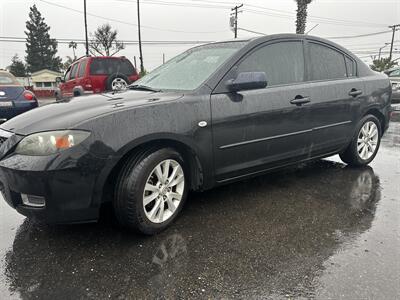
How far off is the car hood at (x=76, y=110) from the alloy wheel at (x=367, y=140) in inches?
110

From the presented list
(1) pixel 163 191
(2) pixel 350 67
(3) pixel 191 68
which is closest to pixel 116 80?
(3) pixel 191 68

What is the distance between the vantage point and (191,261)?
2.43 m

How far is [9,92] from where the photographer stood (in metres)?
7.62

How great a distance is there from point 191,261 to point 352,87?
306 cm

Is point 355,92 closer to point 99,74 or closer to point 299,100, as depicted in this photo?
point 299,100

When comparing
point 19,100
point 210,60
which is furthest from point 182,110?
point 19,100

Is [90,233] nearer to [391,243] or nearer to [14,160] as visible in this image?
[14,160]

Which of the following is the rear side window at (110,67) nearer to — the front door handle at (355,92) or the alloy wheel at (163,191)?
the front door handle at (355,92)

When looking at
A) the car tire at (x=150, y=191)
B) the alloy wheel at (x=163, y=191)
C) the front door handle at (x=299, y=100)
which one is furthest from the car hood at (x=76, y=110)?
the front door handle at (x=299, y=100)

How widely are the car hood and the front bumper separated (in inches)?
7.6

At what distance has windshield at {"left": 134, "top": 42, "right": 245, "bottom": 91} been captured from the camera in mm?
3312

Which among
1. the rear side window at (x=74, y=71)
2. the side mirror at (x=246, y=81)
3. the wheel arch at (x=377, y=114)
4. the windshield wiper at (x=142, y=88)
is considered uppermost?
the rear side window at (x=74, y=71)

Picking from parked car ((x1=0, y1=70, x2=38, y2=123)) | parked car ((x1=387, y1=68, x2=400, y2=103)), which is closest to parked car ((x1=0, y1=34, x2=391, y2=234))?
parked car ((x1=0, y1=70, x2=38, y2=123))

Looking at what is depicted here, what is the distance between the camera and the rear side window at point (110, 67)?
34.7 feet
